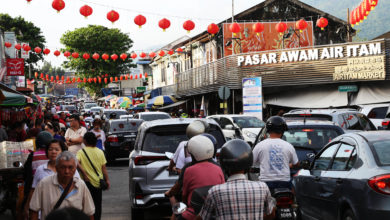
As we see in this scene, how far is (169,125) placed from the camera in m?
9.71

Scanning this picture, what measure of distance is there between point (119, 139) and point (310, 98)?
50.1 feet

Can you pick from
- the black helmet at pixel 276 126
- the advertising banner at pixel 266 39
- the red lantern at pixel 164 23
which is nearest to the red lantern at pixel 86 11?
the red lantern at pixel 164 23

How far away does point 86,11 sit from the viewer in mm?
19031

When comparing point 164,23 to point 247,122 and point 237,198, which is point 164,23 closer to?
point 247,122

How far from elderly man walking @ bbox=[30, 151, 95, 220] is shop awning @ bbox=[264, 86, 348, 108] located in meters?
26.9

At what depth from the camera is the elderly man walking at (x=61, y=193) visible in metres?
5.24

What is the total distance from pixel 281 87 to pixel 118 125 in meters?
15.2

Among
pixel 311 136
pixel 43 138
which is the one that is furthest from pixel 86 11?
pixel 43 138

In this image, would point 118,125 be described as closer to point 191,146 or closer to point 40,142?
point 40,142

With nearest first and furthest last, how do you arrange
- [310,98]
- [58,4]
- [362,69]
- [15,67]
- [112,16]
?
[58,4]
[112,16]
[362,69]
[310,98]
[15,67]

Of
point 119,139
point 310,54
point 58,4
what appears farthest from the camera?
point 310,54

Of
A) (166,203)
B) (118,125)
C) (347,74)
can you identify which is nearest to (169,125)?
(166,203)

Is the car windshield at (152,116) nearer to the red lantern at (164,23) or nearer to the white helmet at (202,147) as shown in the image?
the red lantern at (164,23)

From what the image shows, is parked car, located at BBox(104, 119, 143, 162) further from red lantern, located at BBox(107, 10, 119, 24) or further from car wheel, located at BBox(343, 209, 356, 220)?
car wheel, located at BBox(343, 209, 356, 220)
